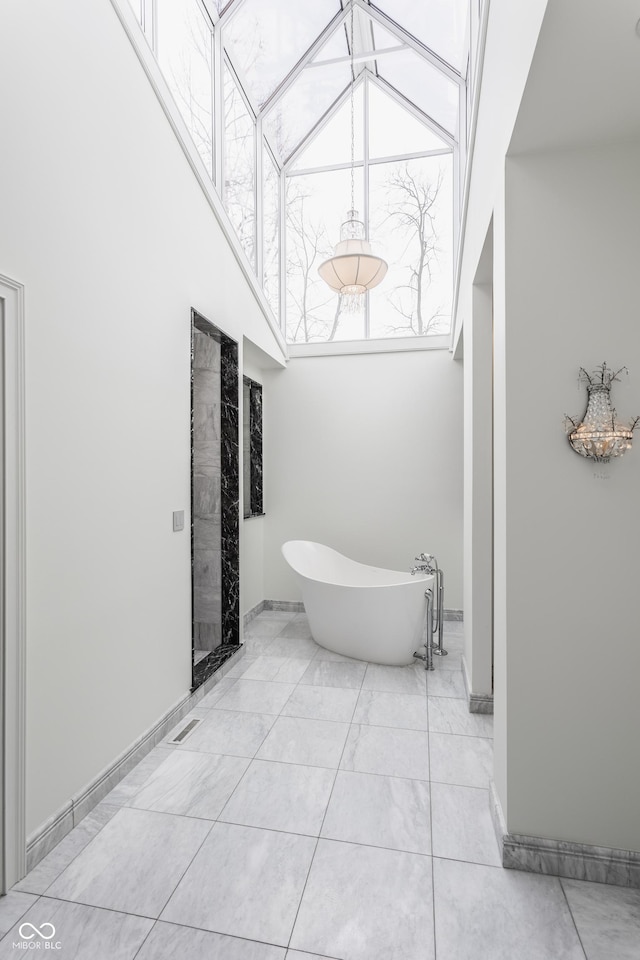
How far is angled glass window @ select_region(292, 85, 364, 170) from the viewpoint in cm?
483

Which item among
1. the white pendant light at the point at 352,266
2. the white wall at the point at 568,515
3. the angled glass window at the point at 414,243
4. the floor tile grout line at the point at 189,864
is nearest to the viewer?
the floor tile grout line at the point at 189,864

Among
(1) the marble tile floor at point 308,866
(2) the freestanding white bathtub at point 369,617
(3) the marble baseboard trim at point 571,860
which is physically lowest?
(1) the marble tile floor at point 308,866

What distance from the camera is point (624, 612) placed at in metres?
1.66

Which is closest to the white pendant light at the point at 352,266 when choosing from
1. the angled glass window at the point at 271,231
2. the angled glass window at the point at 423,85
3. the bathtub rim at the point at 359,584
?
the angled glass window at the point at 271,231

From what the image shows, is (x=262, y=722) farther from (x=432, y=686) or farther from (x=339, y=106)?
(x=339, y=106)

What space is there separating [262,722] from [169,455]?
1.53 metres

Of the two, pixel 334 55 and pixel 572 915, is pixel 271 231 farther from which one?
pixel 572 915

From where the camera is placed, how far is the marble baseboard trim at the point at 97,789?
1733 millimetres

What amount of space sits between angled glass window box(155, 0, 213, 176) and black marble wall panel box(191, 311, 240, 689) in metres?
1.29

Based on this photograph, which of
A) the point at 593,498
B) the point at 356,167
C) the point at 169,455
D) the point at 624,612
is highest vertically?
the point at 356,167

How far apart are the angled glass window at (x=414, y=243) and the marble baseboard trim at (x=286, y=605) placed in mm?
2722

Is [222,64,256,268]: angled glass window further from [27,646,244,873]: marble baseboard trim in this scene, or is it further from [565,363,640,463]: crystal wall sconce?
[27,646,244,873]: marble baseboard trim

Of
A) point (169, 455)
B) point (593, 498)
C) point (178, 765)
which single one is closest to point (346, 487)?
point (169, 455)

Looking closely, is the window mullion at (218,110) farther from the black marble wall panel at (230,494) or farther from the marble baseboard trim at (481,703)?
the marble baseboard trim at (481,703)
